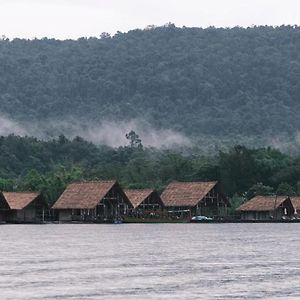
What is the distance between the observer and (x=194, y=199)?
152625mm

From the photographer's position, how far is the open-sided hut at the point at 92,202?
14288 centimetres

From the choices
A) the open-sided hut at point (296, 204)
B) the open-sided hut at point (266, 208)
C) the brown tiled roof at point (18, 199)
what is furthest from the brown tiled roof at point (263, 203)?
the brown tiled roof at point (18, 199)

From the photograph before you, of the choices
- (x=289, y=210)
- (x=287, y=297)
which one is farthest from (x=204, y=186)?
(x=287, y=297)

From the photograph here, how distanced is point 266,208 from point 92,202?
23.4 meters

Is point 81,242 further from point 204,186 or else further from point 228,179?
point 228,179

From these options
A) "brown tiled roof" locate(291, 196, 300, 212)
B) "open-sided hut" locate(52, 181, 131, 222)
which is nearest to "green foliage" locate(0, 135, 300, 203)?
"brown tiled roof" locate(291, 196, 300, 212)

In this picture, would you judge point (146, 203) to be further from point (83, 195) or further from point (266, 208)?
point (266, 208)

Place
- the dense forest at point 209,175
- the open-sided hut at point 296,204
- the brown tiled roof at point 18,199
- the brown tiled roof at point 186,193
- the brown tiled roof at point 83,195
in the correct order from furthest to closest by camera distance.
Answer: the dense forest at point 209,175 < the open-sided hut at point 296,204 < the brown tiled roof at point 186,193 < the brown tiled roof at point 83,195 < the brown tiled roof at point 18,199

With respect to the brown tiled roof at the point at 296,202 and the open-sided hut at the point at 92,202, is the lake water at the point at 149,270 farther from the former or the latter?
the brown tiled roof at the point at 296,202

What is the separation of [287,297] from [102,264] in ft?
54.5

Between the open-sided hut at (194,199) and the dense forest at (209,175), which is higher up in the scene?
the dense forest at (209,175)

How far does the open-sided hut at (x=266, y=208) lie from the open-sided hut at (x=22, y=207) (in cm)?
2674

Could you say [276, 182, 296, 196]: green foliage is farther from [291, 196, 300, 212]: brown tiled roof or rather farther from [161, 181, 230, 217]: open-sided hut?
[161, 181, 230, 217]: open-sided hut

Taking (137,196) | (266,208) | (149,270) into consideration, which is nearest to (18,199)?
(137,196)
